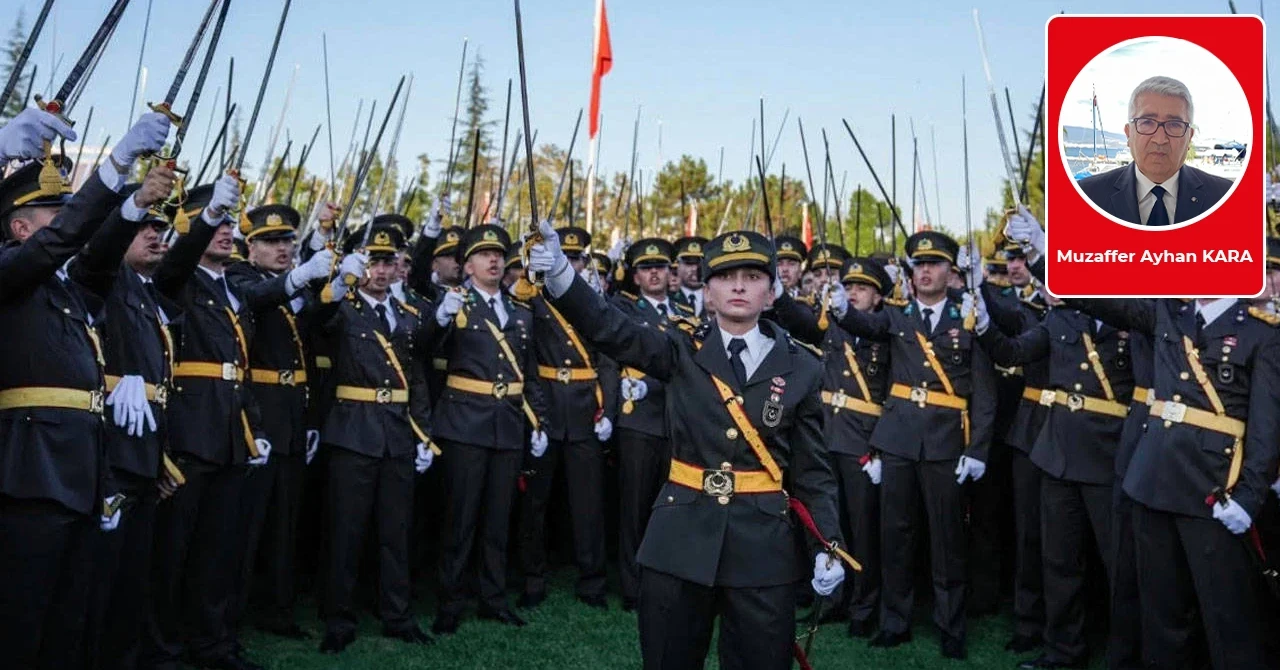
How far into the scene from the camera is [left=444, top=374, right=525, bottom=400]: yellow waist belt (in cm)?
791

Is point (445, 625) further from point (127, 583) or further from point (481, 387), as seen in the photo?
point (127, 583)

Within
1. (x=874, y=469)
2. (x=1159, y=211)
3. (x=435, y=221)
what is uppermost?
(x=435, y=221)

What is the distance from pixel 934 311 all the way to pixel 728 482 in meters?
4.01

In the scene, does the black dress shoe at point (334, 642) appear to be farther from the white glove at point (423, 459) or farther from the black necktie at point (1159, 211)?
the black necktie at point (1159, 211)

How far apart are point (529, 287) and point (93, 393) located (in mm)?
1847

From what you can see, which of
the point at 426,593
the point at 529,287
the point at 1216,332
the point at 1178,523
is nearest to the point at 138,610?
the point at 529,287

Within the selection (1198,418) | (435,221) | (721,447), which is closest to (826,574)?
(721,447)

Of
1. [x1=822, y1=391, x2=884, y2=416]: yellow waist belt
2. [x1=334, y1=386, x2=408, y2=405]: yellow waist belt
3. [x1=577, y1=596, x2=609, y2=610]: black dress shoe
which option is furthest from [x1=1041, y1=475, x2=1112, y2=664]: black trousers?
[x1=334, y1=386, x2=408, y2=405]: yellow waist belt

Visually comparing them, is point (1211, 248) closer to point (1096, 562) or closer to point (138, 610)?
point (1096, 562)

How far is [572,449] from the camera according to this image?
29.2 feet

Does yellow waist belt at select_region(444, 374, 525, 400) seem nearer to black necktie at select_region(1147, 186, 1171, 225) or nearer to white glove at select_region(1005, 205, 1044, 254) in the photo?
white glove at select_region(1005, 205, 1044, 254)

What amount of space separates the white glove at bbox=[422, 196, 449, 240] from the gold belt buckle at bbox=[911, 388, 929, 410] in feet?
11.9

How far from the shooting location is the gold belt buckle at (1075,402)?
7.37 meters

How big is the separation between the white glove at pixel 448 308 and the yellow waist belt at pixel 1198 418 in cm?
431
